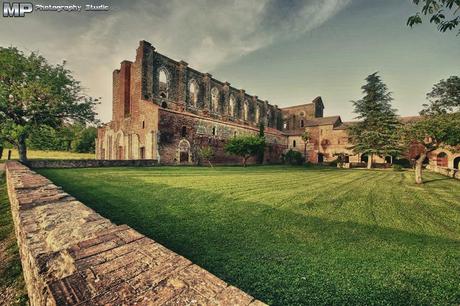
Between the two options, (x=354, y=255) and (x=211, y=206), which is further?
Result: (x=211, y=206)

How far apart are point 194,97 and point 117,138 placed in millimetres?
11940

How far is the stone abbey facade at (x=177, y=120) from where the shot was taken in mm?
22953

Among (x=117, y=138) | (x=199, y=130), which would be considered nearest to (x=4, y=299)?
(x=199, y=130)

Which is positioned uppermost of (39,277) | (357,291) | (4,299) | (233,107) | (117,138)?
(233,107)

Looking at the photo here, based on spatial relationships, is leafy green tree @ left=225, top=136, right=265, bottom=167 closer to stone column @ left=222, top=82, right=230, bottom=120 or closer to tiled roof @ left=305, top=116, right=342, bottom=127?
stone column @ left=222, top=82, right=230, bottom=120

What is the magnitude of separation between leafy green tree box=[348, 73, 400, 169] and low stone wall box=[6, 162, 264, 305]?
3369cm

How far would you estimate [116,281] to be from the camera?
4.33 ft

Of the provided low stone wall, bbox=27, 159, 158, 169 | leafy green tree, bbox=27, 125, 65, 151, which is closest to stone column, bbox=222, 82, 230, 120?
low stone wall, bbox=27, 159, 158, 169

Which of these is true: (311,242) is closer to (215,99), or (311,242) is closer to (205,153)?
(205,153)

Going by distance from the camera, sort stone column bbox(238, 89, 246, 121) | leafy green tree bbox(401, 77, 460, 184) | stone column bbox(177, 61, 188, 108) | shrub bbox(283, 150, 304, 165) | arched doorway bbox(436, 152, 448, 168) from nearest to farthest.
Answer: leafy green tree bbox(401, 77, 460, 184), stone column bbox(177, 61, 188, 108), arched doorway bbox(436, 152, 448, 168), shrub bbox(283, 150, 304, 165), stone column bbox(238, 89, 246, 121)

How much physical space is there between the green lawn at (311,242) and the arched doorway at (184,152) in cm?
1701

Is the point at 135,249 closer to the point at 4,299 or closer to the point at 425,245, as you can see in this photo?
the point at 4,299

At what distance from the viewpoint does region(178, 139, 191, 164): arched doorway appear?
78.1ft

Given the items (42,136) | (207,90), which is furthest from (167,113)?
(207,90)
